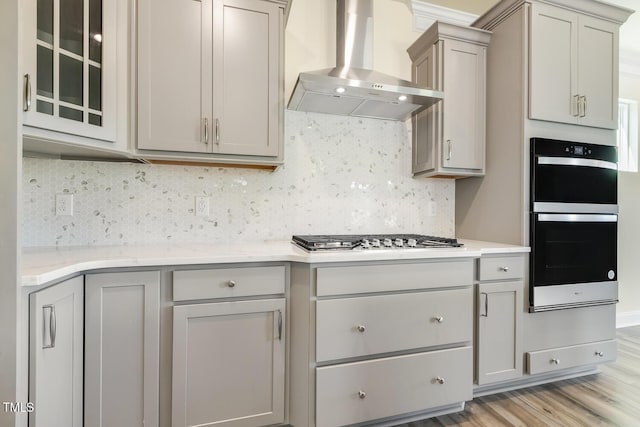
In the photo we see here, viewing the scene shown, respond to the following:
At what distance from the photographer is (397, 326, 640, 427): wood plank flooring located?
1.79 m

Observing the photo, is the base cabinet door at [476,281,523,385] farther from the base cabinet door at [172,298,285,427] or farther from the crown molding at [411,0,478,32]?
the crown molding at [411,0,478,32]

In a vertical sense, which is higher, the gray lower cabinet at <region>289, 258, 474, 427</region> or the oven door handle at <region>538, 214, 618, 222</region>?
the oven door handle at <region>538, 214, 618, 222</region>

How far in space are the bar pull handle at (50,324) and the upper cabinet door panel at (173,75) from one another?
33.4 inches

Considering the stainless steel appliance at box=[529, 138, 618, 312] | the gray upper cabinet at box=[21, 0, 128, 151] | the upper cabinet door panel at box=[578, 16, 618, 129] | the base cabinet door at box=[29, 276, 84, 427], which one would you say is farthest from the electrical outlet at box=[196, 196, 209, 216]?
the upper cabinet door panel at box=[578, 16, 618, 129]

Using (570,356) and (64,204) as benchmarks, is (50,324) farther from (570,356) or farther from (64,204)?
(570,356)

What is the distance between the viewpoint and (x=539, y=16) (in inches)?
81.7

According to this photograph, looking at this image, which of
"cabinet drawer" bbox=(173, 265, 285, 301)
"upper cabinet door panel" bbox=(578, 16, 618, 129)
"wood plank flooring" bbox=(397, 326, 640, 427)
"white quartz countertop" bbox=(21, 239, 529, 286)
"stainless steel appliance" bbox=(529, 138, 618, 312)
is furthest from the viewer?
"upper cabinet door panel" bbox=(578, 16, 618, 129)

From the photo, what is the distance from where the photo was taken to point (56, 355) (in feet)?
3.88

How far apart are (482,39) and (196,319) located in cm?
251

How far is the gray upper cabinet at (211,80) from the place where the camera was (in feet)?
5.50

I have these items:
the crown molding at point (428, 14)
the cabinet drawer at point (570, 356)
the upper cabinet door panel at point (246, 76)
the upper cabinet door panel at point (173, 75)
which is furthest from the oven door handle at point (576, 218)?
A: the upper cabinet door panel at point (173, 75)

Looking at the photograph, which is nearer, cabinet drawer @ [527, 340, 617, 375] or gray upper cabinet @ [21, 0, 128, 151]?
gray upper cabinet @ [21, 0, 128, 151]

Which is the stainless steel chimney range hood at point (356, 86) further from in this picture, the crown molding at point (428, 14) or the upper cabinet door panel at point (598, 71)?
the upper cabinet door panel at point (598, 71)

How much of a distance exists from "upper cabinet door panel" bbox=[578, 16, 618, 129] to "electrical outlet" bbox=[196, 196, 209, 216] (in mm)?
2503
